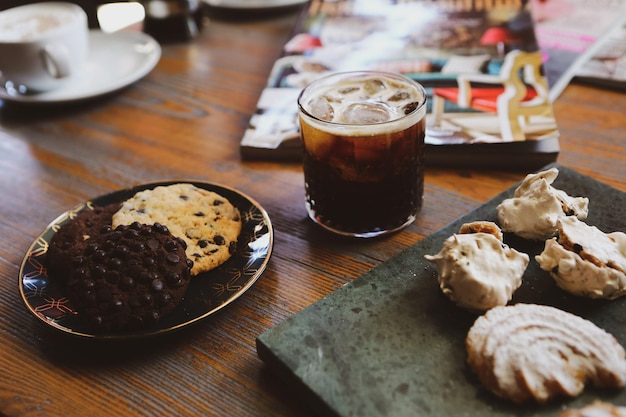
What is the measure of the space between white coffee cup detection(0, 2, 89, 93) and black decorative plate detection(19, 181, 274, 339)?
556 millimetres

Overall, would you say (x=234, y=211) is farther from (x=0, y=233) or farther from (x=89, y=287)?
(x=0, y=233)

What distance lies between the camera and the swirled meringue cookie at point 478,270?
2.12 feet

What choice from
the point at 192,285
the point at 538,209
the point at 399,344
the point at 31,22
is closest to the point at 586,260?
the point at 538,209

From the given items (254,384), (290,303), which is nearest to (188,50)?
(290,303)

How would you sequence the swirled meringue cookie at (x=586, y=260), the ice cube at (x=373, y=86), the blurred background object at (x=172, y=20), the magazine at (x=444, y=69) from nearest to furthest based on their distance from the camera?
the swirled meringue cookie at (x=586, y=260) → the ice cube at (x=373, y=86) → the magazine at (x=444, y=69) → the blurred background object at (x=172, y=20)

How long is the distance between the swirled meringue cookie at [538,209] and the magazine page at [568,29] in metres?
0.49

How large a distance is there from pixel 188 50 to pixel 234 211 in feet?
2.81

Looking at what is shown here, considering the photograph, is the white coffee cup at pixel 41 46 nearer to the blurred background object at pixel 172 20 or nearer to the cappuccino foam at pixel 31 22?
the cappuccino foam at pixel 31 22

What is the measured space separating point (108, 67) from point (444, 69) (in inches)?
32.9

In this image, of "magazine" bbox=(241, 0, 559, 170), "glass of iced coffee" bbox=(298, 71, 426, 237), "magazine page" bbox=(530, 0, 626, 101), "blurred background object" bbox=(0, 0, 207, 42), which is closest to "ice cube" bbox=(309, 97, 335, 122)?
"glass of iced coffee" bbox=(298, 71, 426, 237)

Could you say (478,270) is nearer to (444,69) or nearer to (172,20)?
(444,69)

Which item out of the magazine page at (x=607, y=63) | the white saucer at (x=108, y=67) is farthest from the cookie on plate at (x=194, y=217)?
the magazine page at (x=607, y=63)

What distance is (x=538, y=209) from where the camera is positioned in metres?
0.76

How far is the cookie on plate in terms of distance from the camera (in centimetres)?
79
